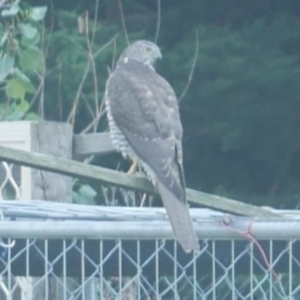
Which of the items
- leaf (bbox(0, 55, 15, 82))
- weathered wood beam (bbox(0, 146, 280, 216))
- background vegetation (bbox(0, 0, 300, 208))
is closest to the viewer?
weathered wood beam (bbox(0, 146, 280, 216))

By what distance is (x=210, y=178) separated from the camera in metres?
10.3

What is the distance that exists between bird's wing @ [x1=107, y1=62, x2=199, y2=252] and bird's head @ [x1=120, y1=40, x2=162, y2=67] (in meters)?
0.19

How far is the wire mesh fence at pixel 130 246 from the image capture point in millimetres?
3535

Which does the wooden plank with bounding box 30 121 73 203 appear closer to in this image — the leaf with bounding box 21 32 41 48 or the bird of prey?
the bird of prey

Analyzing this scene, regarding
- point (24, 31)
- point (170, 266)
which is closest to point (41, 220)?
point (170, 266)

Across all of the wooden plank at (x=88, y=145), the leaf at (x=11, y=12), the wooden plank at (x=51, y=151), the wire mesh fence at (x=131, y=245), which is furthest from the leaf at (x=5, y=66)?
the wire mesh fence at (x=131, y=245)

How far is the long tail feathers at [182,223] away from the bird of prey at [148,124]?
2.7 inches

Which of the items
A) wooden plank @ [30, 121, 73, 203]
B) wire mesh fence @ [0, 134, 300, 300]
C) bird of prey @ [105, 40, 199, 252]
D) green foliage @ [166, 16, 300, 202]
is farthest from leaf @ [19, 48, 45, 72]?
green foliage @ [166, 16, 300, 202]

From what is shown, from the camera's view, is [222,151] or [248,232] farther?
[222,151]

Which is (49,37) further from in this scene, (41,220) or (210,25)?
(41,220)

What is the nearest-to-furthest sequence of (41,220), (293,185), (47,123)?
(41,220) → (47,123) → (293,185)

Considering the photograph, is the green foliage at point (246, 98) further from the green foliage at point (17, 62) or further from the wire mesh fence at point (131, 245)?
the wire mesh fence at point (131, 245)

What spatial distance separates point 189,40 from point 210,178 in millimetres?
1067

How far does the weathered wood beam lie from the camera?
3645 mm
